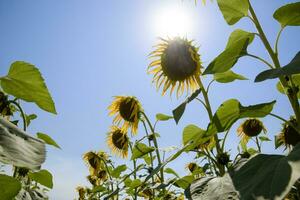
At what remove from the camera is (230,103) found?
1.51m

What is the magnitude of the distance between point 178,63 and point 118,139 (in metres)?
3.09

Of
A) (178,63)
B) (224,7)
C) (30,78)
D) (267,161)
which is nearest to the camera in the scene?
(267,161)

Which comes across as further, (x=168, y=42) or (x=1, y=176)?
(x=168, y=42)

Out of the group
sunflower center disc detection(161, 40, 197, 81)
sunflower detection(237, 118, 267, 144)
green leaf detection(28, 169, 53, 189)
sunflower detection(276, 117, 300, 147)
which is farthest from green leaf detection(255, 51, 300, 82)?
sunflower detection(237, 118, 267, 144)

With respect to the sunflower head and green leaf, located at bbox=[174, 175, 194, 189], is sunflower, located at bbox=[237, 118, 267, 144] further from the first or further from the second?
green leaf, located at bbox=[174, 175, 194, 189]

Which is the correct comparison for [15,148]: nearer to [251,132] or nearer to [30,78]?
[30,78]

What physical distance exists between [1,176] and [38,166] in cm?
21

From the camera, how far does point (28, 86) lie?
1.07 meters

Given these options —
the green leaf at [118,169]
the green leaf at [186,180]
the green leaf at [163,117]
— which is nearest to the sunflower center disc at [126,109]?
the green leaf at [118,169]

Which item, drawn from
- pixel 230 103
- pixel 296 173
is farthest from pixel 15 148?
pixel 230 103

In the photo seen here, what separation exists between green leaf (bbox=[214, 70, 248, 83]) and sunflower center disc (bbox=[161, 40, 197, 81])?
0.68m

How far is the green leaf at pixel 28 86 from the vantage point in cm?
105

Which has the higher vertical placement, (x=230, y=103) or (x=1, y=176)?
(x=230, y=103)

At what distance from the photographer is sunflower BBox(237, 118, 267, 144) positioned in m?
5.65
